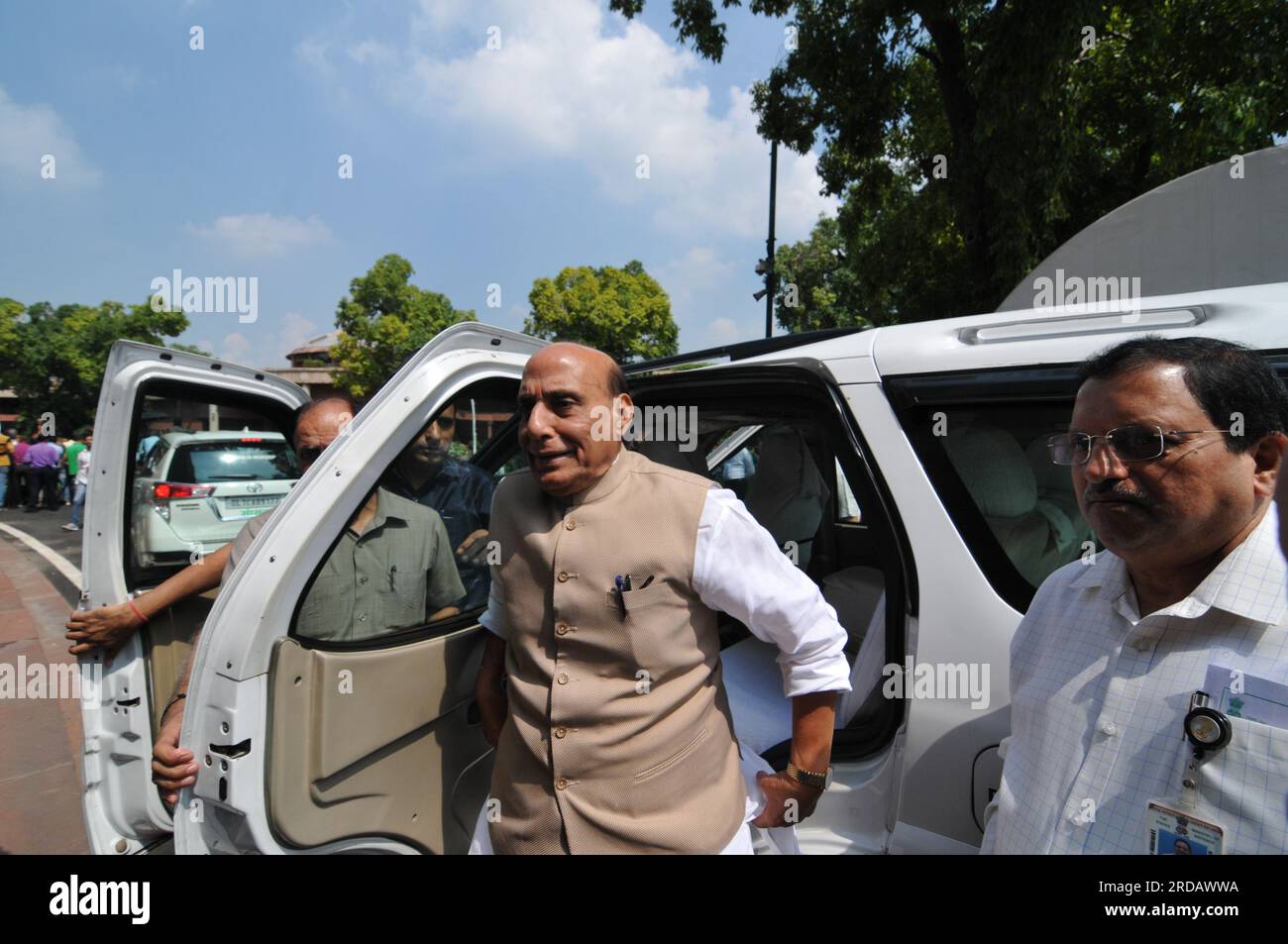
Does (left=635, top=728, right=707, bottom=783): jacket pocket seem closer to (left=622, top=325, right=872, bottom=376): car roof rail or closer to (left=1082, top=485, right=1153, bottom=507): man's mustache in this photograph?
(left=1082, top=485, right=1153, bottom=507): man's mustache

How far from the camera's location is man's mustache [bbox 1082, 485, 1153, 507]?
3.91 ft

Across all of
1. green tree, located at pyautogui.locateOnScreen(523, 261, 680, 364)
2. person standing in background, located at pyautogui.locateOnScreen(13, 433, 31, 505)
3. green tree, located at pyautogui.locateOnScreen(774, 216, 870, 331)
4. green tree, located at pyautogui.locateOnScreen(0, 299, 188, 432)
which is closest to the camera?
person standing in background, located at pyautogui.locateOnScreen(13, 433, 31, 505)

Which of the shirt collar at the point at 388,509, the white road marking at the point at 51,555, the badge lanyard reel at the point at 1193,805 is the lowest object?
the white road marking at the point at 51,555

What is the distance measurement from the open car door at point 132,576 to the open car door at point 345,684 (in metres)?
1.02

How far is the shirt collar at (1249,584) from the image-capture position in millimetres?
1100

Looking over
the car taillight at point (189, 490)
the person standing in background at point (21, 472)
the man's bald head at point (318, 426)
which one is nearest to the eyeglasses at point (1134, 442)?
the man's bald head at point (318, 426)

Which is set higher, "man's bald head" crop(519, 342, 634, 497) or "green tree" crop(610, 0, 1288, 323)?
"green tree" crop(610, 0, 1288, 323)

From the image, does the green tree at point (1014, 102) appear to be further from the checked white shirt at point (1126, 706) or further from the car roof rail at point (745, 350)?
the checked white shirt at point (1126, 706)

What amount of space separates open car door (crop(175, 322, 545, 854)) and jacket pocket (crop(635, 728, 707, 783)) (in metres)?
0.69

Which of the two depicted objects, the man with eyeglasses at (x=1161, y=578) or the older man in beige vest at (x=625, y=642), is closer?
the man with eyeglasses at (x=1161, y=578)

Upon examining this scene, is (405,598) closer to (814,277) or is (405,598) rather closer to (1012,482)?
(1012,482)

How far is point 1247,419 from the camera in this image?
1155 mm

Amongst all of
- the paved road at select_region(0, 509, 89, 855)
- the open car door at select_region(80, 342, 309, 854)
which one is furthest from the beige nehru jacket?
the paved road at select_region(0, 509, 89, 855)

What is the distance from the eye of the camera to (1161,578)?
1237mm
